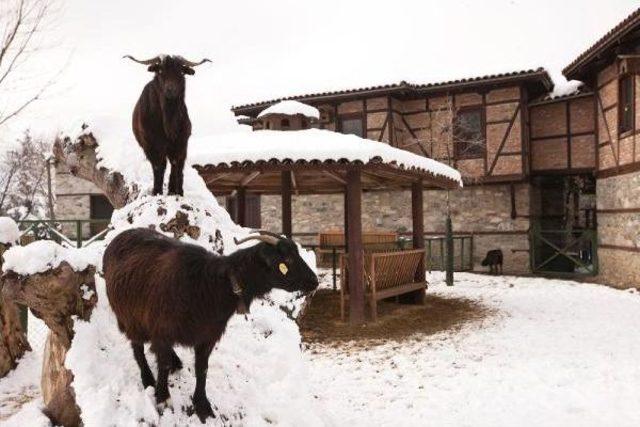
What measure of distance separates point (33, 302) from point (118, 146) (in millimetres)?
2582

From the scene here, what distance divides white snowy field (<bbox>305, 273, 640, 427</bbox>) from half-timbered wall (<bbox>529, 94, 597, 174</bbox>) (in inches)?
326

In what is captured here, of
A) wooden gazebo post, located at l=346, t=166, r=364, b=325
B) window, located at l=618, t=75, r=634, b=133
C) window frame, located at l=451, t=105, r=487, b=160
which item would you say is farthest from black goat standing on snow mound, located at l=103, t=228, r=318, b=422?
window frame, located at l=451, t=105, r=487, b=160

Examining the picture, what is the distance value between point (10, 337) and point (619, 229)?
14.4 metres

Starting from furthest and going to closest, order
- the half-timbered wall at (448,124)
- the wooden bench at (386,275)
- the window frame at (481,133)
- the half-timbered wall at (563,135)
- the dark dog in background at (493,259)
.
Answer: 1. the window frame at (481,133)
2. the half-timbered wall at (448,124)
3. the dark dog in background at (493,259)
4. the half-timbered wall at (563,135)
5. the wooden bench at (386,275)

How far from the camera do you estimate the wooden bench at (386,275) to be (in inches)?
372

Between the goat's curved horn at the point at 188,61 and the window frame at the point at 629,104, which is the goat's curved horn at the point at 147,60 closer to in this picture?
the goat's curved horn at the point at 188,61

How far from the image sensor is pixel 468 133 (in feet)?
60.1

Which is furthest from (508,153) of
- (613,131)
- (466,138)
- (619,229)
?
(619,229)

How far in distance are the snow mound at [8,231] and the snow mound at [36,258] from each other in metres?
1.59

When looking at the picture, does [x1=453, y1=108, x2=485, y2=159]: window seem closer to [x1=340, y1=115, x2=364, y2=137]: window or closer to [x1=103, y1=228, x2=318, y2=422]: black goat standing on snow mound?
[x1=340, y1=115, x2=364, y2=137]: window

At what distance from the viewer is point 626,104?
13.8 meters

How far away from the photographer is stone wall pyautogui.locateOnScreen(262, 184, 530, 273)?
57.5 ft

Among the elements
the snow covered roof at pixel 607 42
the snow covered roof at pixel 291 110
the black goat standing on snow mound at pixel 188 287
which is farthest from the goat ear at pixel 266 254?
the snow covered roof at pixel 607 42

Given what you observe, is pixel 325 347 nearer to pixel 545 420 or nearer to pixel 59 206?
pixel 545 420
